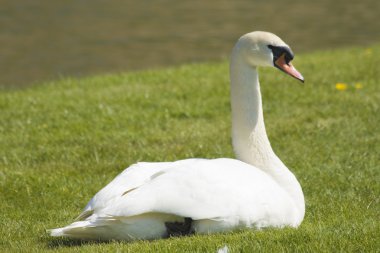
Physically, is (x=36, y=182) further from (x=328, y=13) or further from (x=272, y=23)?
(x=328, y=13)

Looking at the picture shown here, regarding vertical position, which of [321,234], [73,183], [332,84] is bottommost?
[332,84]

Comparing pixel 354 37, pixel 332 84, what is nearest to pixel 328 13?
pixel 354 37

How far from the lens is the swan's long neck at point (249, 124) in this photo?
4902 millimetres

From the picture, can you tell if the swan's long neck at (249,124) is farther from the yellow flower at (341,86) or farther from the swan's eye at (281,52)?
the yellow flower at (341,86)

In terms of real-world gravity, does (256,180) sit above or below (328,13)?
above

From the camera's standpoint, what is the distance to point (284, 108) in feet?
26.3

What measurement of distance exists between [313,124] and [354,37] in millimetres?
6831

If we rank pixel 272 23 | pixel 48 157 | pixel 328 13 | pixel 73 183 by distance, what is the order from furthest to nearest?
pixel 328 13
pixel 272 23
pixel 48 157
pixel 73 183

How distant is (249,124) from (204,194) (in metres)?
0.84

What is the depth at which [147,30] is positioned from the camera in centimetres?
1521

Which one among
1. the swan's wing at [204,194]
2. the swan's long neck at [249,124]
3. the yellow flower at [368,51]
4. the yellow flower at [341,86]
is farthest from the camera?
the yellow flower at [368,51]

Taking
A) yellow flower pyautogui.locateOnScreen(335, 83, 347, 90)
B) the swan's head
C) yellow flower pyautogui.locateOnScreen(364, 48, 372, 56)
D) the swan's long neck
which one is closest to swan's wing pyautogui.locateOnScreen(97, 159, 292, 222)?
the swan's long neck

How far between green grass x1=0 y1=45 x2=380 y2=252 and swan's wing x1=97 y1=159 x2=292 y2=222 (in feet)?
0.50

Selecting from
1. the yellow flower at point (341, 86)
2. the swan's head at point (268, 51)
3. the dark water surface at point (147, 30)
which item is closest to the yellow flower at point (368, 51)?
the yellow flower at point (341, 86)
